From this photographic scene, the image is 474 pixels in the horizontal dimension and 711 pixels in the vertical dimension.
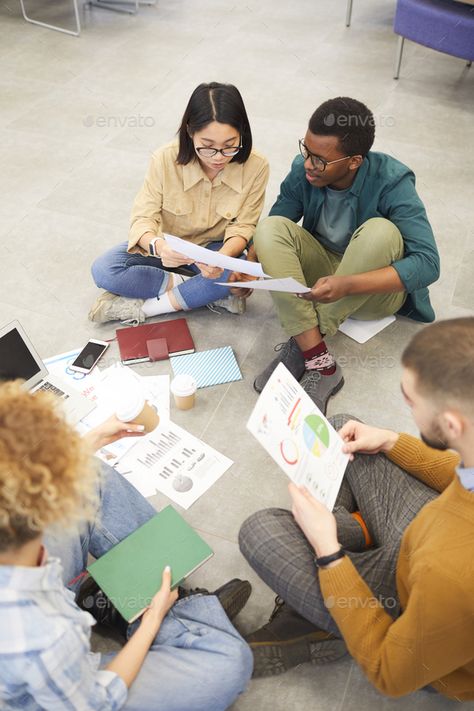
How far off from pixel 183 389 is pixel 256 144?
2.02 metres

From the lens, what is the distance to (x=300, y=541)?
58.7 inches

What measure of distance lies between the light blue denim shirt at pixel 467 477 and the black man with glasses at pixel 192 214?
4.07ft

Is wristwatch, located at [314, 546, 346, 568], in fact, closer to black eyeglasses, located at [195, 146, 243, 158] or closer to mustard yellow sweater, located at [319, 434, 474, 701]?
mustard yellow sweater, located at [319, 434, 474, 701]

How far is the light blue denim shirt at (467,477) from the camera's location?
115cm

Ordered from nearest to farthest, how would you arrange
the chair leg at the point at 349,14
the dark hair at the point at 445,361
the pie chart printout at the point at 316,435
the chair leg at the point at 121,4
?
1. the dark hair at the point at 445,361
2. the pie chart printout at the point at 316,435
3. the chair leg at the point at 349,14
4. the chair leg at the point at 121,4

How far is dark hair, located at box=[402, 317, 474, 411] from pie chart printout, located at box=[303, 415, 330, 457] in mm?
417

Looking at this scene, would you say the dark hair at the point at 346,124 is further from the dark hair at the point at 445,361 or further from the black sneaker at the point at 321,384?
the dark hair at the point at 445,361

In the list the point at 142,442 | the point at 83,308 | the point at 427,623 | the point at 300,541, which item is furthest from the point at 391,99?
the point at 427,623

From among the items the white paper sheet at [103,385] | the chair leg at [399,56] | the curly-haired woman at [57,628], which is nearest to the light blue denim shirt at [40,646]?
the curly-haired woman at [57,628]

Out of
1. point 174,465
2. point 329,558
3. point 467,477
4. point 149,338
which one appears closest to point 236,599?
point 329,558

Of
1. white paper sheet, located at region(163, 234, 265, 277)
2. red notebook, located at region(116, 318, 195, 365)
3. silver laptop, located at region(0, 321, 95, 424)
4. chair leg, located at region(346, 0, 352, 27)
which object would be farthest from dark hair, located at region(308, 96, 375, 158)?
chair leg, located at region(346, 0, 352, 27)

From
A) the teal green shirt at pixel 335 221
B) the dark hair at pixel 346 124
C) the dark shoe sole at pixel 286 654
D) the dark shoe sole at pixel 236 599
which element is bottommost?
the dark shoe sole at pixel 286 654

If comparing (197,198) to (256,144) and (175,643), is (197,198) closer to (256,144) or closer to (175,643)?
(256,144)

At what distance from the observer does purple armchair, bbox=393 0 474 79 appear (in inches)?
145
